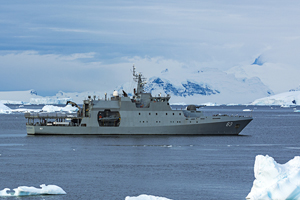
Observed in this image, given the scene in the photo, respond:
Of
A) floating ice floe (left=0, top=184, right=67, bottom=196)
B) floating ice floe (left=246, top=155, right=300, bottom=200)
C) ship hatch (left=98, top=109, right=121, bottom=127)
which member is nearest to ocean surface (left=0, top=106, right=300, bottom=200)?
floating ice floe (left=0, top=184, right=67, bottom=196)

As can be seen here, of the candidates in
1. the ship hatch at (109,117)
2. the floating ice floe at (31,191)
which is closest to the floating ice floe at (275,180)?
the floating ice floe at (31,191)

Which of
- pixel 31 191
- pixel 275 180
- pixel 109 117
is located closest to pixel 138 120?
pixel 109 117

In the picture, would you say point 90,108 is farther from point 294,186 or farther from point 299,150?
point 294,186

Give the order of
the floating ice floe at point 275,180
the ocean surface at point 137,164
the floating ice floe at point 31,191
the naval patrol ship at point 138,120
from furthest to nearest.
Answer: the naval patrol ship at point 138,120, the ocean surface at point 137,164, the floating ice floe at point 31,191, the floating ice floe at point 275,180

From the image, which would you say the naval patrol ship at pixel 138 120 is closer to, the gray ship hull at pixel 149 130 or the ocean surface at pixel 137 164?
the gray ship hull at pixel 149 130

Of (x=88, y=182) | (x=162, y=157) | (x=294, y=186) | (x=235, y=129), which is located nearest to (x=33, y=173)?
(x=88, y=182)

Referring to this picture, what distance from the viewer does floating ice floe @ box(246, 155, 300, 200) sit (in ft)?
70.8

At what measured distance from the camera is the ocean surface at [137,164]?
2605 centimetres

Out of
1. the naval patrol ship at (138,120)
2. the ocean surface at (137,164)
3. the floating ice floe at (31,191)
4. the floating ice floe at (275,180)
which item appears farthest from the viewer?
the naval patrol ship at (138,120)

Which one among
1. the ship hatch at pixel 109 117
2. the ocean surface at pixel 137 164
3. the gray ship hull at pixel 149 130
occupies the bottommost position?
the ocean surface at pixel 137 164

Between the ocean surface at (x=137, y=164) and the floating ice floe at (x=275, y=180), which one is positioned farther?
the ocean surface at (x=137, y=164)

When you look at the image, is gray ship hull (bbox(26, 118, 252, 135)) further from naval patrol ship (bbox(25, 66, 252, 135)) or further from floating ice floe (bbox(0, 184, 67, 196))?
floating ice floe (bbox(0, 184, 67, 196))

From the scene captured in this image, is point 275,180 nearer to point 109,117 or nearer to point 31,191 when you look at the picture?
point 31,191

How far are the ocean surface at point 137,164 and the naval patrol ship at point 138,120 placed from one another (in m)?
1.18
